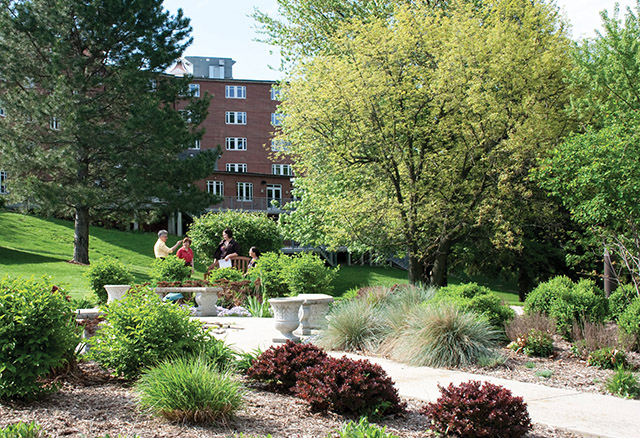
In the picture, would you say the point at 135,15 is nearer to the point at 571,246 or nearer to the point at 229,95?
the point at 571,246

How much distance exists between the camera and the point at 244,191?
46656mm

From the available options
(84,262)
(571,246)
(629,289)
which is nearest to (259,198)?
(84,262)

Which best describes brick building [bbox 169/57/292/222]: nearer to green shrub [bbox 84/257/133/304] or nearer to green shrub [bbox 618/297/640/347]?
green shrub [bbox 84/257/133/304]

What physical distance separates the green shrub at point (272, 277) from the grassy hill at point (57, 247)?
26.7ft

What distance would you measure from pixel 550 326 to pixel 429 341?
2.51 meters

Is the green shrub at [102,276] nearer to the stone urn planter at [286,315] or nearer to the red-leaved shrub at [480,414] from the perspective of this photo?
the stone urn planter at [286,315]

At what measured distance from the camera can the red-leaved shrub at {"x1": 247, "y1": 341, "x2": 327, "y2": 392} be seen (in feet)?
20.8

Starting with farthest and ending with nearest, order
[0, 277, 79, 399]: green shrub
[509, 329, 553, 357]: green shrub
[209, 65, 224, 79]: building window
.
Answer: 1. [209, 65, 224, 79]: building window
2. [509, 329, 553, 357]: green shrub
3. [0, 277, 79, 399]: green shrub

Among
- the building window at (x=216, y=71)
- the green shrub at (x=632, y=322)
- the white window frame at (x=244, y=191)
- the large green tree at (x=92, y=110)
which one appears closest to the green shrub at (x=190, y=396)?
the green shrub at (x=632, y=322)

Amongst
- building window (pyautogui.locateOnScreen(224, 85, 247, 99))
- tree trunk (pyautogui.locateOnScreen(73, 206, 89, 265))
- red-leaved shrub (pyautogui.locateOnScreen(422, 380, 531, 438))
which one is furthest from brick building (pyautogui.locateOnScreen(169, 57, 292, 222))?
red-leaved shrub (pyautogui.locateOnScreen(422, 380, 531, 438))

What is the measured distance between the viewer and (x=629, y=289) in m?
11.0

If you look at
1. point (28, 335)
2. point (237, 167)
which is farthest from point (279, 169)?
point (28, 335)

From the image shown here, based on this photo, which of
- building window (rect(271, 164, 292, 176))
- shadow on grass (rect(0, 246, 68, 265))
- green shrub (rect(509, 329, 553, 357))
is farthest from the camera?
building window (rect(271, 164, 292, 176))

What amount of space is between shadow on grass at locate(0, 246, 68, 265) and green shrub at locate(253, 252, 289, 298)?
43.9ft
